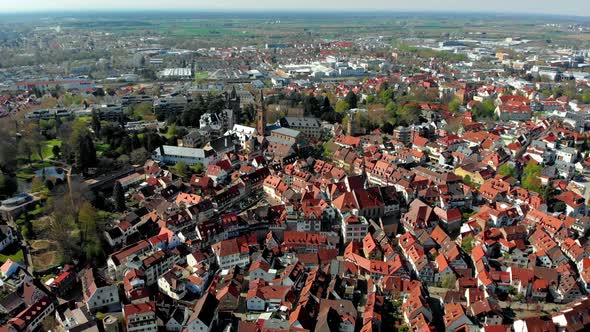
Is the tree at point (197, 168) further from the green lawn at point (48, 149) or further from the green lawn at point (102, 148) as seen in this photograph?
the green lawn at point (48, 149)

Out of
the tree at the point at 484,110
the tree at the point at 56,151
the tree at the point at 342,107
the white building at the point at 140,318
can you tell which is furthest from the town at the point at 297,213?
the tree at the point at 342,107

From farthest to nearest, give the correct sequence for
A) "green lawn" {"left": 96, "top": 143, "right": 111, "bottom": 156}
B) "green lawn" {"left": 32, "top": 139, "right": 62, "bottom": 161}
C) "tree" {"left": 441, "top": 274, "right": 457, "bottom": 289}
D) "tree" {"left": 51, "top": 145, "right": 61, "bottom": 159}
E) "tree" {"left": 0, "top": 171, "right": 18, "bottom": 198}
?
"green lawn" {"left": 96, "top": 143, "right": 111, "bottom": 156} < "green lawn" {"left": 32, "top": 139, "right": 62, "bottom": 161} < "tree" {"left": 51, "top": 145, "right": 61, "bottom": 159} < "tree" {"left": 0, "top": 171, "right": 18, "bottom": 198} < "tree" {"left": 441, "top": 274, "right": 457, "bottom": 289}

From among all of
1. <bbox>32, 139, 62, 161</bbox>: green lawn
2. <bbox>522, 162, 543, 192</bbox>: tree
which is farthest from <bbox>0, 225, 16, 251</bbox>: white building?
<bbox>522, 162, 543, 192</bbox>: tree

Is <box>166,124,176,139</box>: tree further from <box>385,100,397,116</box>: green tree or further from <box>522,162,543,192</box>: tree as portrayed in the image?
<box>522,162,543,192</box>: tree

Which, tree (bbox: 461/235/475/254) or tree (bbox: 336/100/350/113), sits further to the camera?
tree (bbox: 336/100/350/113)

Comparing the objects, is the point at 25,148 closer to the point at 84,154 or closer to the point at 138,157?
the point at 84,154

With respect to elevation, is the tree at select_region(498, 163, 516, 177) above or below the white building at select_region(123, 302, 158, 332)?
above
